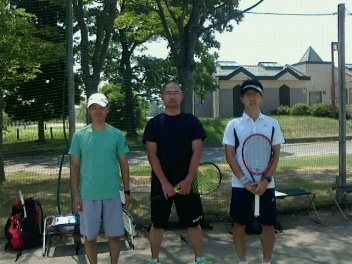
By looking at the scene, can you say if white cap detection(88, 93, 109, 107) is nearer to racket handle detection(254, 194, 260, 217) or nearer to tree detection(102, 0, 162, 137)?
racket handle detection(254, 194, 260, 217)

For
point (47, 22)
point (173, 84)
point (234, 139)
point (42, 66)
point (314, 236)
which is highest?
point (47, 22)

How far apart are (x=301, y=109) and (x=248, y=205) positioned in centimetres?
341

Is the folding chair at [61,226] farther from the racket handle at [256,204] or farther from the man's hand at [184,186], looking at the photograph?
the racket handle at [256,204]

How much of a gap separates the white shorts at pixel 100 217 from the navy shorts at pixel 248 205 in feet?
3.84

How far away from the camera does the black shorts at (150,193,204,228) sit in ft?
13.6

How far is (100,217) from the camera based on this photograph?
160 inches

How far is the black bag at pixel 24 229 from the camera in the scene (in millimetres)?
5068

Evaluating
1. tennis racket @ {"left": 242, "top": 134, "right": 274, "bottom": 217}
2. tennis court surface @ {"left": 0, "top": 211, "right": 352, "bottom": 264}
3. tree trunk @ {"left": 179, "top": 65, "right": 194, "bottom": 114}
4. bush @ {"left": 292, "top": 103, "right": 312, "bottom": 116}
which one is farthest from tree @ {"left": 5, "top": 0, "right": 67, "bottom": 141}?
bush @ {"left": 292, "top": 103, "right": 312, "bottom": 116}

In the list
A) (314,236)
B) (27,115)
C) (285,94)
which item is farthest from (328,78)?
(27,115)

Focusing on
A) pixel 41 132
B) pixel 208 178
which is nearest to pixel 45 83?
pixel 41 132

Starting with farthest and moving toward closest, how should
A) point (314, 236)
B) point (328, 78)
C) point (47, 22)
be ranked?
1. point (47, 22)
2. point (328, 78)
3. point (314, 236)

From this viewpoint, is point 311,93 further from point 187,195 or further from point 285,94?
point 187,195

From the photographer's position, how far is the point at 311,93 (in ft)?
23.1

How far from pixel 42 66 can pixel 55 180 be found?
317cm
